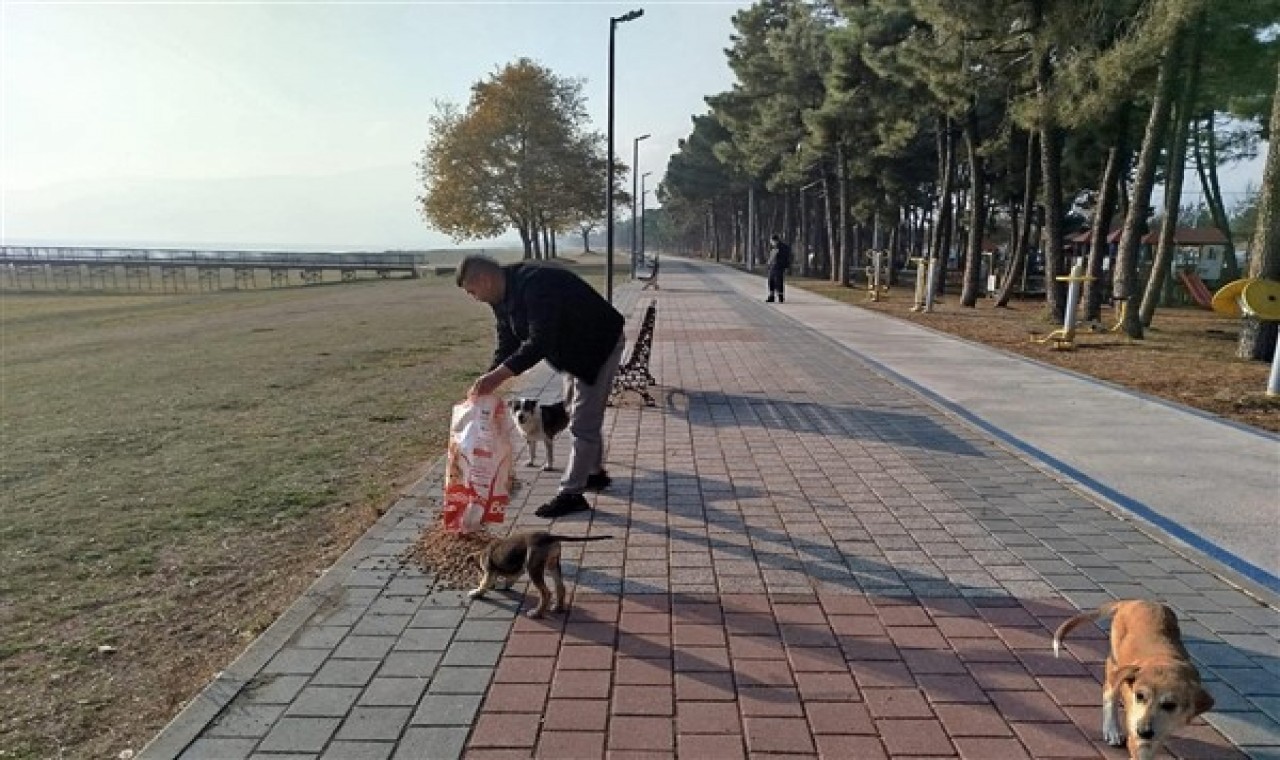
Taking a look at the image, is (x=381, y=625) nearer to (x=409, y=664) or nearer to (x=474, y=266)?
(x=409, y=664)

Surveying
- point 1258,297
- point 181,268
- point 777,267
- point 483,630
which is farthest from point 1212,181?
point 181,268

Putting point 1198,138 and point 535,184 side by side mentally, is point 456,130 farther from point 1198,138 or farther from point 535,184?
point 1198,138

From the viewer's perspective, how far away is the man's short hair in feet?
14.0

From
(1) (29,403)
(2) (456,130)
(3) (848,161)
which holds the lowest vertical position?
(1) (29,403)

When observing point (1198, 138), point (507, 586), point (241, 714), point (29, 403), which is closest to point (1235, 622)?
point (507, 586)

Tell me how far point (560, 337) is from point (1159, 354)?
37.6 ft

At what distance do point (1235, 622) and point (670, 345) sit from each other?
9.95m

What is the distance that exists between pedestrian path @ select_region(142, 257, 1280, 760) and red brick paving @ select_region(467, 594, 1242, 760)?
0.01 meters

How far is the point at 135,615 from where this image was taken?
3721 millimetres

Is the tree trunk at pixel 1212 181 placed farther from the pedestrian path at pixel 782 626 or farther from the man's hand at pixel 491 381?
the man's hand at pixel 491 381

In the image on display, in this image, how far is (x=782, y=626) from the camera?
11.1ft

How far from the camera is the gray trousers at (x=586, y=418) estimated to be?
15.4 feet

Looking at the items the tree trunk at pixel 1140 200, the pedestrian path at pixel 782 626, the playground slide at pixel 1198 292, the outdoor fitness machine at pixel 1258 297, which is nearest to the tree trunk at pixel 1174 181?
the tree trunk at pixel 1140 200

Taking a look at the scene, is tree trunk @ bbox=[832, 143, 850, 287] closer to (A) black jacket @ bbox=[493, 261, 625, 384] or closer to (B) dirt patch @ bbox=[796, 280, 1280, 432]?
(B) dirt patch @ bbox=[796, 280, 1280, 432]
